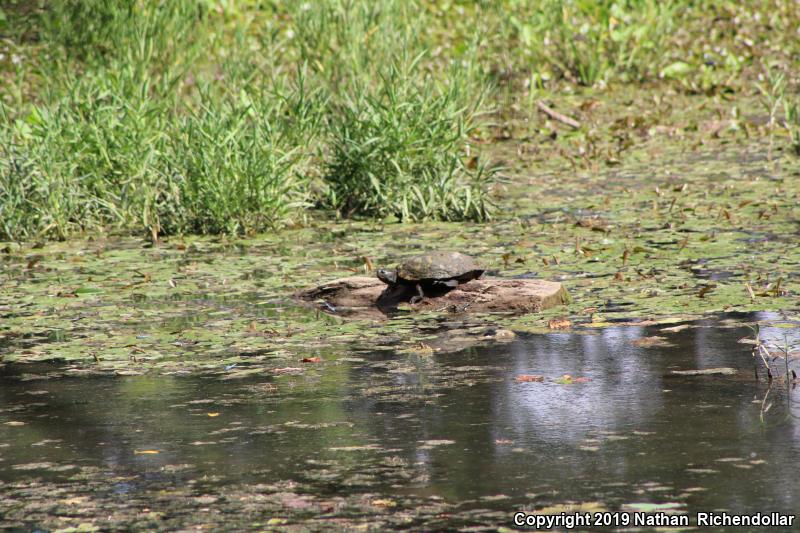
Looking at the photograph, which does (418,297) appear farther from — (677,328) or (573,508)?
(573,508)

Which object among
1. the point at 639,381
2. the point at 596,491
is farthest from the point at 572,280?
the point at 596,491

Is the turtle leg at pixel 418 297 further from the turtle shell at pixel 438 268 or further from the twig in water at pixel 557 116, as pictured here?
the twig in water at pixel 557 116

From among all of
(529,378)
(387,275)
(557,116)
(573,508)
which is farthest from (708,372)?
(557,116)

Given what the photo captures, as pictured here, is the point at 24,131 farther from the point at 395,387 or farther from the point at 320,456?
the point at 320,456

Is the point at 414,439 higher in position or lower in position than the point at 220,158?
lower

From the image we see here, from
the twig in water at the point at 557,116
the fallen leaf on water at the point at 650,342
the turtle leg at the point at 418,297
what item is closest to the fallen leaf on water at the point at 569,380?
the fallen leaf on water at the point at 650,342

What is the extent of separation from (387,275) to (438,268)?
34cm

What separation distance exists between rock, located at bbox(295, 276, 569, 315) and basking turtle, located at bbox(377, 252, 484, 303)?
0.19 ft

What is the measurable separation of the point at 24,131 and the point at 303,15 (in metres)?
3.06

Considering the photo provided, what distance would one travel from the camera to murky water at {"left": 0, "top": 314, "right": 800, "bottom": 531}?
371 centimetres

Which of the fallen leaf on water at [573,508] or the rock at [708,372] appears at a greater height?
the rock at [708,372]

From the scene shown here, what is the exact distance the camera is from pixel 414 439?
439 cm

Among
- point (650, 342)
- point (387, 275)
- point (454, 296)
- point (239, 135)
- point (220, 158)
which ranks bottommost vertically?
point (650, 342)

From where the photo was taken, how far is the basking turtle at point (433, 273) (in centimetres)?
689
